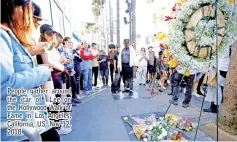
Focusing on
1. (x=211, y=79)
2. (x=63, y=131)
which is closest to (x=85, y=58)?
(x=63, y=131)

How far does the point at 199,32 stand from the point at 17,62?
2302mm

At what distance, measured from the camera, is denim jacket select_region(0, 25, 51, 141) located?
1.22 metres

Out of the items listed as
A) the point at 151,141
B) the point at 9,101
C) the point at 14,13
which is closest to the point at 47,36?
the point at 14,13

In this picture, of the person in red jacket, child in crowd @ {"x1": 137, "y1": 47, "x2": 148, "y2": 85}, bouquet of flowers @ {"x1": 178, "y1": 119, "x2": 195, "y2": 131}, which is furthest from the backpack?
bouquet of flowers @ {"x1": 178, "y1": 119, "x2": 195, "y2": 131}

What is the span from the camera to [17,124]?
1.39 metres

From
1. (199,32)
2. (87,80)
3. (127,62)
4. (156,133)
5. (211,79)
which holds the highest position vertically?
(199,32)

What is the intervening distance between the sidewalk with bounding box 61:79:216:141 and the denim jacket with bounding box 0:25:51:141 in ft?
7.26

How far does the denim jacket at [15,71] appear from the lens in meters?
1.22

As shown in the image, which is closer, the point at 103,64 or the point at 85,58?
the point at 85,58

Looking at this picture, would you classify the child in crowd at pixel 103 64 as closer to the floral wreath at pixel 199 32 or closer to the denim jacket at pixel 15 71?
the floral wreath at pixel 199 32

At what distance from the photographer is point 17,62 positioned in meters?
1.35

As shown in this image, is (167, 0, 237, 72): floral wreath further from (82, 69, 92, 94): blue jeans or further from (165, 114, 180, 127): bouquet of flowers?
(82, 69, 92, 94): blue jeans

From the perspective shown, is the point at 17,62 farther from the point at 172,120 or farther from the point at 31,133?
the point at 172,120

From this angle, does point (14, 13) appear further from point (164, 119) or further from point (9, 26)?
point (164, 119)
